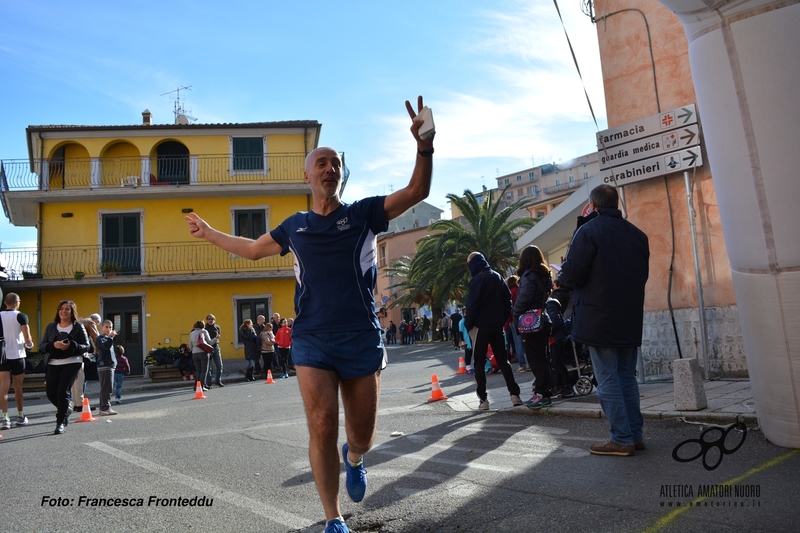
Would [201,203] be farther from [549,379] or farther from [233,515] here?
[233,515]

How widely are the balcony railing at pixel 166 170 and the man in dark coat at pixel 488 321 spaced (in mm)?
25177

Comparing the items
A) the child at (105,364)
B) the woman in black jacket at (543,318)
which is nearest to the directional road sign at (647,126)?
the woman in black jacket at (543,318)

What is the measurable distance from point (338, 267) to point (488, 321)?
512cm

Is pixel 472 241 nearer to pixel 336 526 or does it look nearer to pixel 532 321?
pixel 532 321

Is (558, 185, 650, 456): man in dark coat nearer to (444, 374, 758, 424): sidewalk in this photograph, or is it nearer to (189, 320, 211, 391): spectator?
(444, 374, 758, 424): sidewalk

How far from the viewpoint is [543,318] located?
8.43 meters

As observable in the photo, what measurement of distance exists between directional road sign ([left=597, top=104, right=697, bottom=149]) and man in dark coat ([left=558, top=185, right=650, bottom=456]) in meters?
5.00

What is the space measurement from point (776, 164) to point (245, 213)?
2999 cm

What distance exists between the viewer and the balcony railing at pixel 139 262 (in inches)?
1231

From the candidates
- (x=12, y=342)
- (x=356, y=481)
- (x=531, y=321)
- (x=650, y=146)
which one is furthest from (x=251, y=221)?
(x=356, y=481)

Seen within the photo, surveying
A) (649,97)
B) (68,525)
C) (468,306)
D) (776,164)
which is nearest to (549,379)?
(468,306)

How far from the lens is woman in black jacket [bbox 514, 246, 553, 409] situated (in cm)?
841

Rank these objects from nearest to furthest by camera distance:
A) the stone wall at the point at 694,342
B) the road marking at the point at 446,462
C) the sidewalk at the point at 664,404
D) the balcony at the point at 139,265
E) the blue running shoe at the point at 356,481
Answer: the blue running shoe at the point at 356,481
the road marking at the point at 446,462
the sidewalk at the point at 664,404
the stone wall at the point at 694,342
the balcony at the point at 139,265

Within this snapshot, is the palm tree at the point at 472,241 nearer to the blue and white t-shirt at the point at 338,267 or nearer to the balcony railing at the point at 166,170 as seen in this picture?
the balcony railing at the point at 166,170
